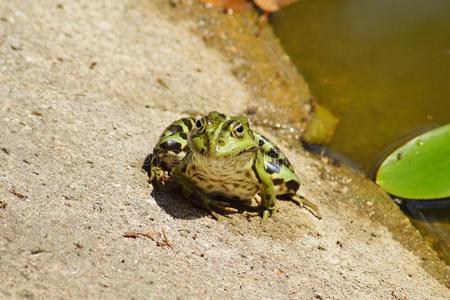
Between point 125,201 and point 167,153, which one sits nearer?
point 125,201

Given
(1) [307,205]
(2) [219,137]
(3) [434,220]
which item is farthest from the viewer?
(3) [434,220]

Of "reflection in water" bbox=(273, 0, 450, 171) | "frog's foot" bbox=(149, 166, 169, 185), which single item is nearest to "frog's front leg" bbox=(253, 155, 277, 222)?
"frog's foot" bbox=(149, 166, 169, 185)

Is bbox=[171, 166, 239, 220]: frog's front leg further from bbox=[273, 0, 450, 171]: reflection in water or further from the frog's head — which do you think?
bbox=[273, 0, 450, 171]: reflection in water

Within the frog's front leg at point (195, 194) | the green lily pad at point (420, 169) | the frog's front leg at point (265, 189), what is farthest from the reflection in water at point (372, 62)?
the frog's front leg at point (195, 194)

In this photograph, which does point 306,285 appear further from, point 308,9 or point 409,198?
point 308,9

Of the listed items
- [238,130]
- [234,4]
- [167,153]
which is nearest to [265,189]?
[238,130]

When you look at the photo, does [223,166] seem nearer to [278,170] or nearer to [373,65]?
[278,170]

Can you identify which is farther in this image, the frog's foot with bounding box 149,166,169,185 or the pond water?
the pond water
